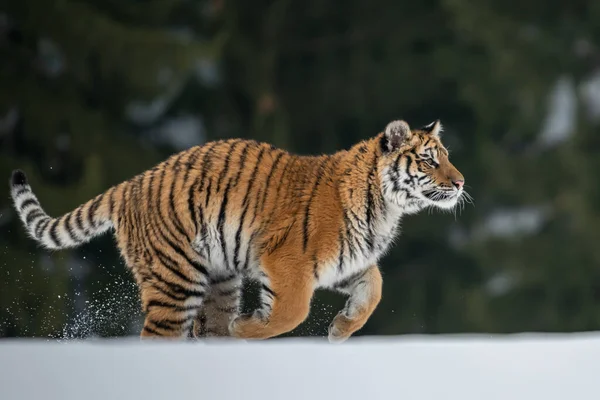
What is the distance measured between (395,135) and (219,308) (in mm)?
1005

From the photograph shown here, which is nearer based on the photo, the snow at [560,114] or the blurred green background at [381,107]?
the blurred green background at [381,107]

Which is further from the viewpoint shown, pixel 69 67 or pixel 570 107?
pixel 570 107

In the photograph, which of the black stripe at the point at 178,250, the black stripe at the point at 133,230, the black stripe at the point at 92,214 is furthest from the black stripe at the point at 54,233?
the black stripe at the point at 178,250

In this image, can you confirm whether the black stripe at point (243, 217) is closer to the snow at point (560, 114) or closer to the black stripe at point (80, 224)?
the black stripe at point (80, 224)

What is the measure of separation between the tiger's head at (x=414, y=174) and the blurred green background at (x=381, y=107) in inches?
251

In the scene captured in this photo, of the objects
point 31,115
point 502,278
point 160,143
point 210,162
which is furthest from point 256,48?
point 210,162

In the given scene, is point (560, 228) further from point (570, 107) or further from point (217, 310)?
point (217, 310)

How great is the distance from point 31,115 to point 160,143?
1164mm

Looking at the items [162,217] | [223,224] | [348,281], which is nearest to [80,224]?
[162,217]

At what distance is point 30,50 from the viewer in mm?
13047

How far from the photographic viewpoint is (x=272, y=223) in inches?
222

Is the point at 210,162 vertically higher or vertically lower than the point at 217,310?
higher

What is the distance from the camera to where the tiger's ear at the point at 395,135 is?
5.68 m

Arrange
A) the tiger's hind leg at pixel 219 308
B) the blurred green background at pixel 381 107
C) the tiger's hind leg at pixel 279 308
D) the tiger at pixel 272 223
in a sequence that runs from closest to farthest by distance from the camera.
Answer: the tiger's hind leg at pixel 279 308, the tiger at pixel 272 223, the tiger's hind leg at pixel 219 308, the blurred green background at pixel 381 107
